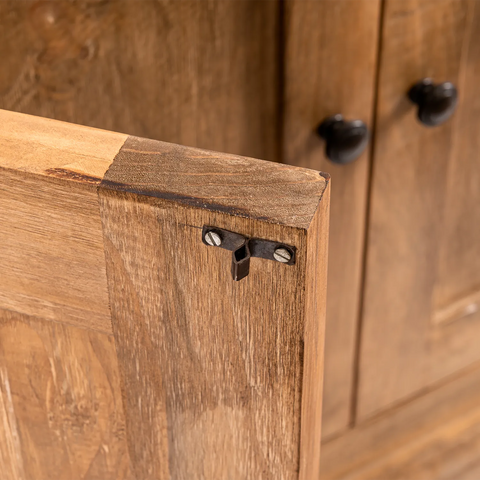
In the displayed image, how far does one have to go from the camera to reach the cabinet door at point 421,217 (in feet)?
2.08

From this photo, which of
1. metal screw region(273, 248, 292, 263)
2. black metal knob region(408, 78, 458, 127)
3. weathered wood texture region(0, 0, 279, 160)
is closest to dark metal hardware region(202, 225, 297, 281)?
metal screw region(273, 248, 292, 263)

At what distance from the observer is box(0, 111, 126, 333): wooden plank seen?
12.9 inches

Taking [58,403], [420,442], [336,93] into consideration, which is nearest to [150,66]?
[336,93]

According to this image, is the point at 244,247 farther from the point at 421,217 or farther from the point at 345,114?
the point at 421,217

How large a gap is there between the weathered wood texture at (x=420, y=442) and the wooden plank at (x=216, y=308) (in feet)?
1.75

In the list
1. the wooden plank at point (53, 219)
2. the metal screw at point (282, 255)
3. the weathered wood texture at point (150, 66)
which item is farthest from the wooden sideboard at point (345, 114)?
the metal screw at point (282, 255)

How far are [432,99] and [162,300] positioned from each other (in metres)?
0.39

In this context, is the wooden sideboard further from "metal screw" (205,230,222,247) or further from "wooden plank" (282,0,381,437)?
"metal screw" (205,230,222,247)

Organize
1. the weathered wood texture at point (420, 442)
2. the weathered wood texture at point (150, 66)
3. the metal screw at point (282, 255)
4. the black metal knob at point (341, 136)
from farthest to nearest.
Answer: the weathered wood texture at point (420, 442) → the black metal knob at point (341, 136) → the weathered wood texture at point (150, 66) → the metal screw at point (282, 255)

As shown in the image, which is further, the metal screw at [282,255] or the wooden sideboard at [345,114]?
the wooden sideboard at [345,114]

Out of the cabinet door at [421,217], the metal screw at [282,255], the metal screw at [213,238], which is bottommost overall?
the cabinet door at [421,217]

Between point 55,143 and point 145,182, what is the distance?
2.2 inches

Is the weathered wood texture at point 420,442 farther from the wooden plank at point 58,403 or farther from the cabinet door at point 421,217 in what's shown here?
the wooden plank at point 58,403

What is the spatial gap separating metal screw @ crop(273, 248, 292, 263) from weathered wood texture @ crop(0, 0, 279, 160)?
0.29m
